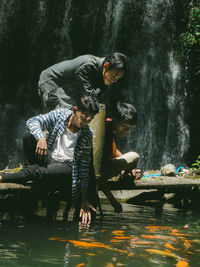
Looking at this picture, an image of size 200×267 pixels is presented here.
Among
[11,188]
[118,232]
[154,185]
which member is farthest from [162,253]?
[154,185]

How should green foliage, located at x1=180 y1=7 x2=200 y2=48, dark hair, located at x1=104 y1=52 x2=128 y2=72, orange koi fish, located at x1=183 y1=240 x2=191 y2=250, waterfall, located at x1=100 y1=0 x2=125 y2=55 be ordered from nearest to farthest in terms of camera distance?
orange koi fish, located at x1=183 y1=240 x2=191 y2=250 → dark hair, located at x1=104 y1=52 x2=128 y2=72 → green foliage, located at x1=180 y1=7 x2=200 y2=48 → waterfall, located at x1=100 y1=0 x2=125 y2=55

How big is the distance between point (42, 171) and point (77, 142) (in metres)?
0.45

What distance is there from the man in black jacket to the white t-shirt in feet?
1.56

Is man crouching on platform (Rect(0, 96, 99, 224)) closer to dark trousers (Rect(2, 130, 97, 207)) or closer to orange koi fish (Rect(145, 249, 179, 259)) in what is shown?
dark trousers (Rect(2, 130, 97, 207))

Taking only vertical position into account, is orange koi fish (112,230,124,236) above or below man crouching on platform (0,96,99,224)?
below

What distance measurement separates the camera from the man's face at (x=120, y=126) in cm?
482

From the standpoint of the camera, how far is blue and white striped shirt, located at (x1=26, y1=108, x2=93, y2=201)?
13.9 feet

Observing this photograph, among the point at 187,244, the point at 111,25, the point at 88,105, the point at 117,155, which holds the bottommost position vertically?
the point at 187,244

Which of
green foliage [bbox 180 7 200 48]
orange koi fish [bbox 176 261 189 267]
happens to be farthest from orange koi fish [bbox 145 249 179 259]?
green foliage [bbox 180 7 200 48]

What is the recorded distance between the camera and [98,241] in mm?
3641

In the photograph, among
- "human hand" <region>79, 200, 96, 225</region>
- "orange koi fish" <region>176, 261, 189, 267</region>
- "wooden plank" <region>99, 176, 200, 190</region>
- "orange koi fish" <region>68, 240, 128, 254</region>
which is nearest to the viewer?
"orange koi fish" <region>176, 261, 189, 267</region>

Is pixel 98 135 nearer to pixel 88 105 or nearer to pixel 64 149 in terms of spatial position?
pixel 64 149

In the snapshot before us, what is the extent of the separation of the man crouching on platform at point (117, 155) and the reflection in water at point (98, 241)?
1.44 ft

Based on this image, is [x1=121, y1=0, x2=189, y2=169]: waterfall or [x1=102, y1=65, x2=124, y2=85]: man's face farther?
[x1=121, y1=0, x2=189, y2=169]: waterfall
